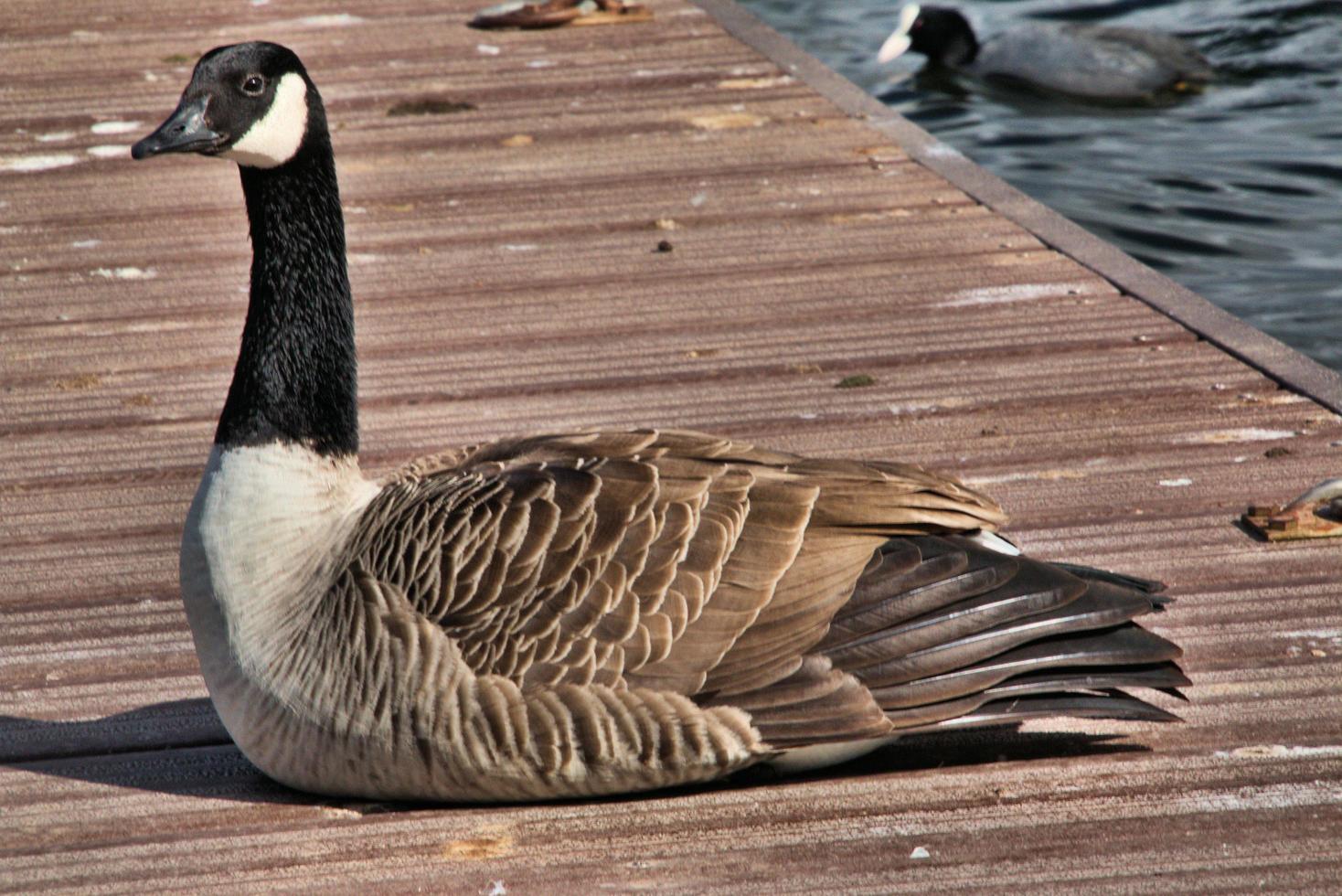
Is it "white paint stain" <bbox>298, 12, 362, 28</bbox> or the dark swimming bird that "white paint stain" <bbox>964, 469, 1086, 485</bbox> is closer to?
"white paint stain" <bbox>298, 12, 362, 28</bbox>

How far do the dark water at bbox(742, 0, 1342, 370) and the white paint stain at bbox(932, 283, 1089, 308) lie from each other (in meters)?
3.09

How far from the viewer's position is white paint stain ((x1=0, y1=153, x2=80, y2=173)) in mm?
7520

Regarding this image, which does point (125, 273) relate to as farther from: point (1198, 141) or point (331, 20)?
point (1198, 141)

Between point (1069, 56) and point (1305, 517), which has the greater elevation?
point (1305, 517)

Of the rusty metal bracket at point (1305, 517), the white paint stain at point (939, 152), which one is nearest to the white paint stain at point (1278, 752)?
the rusty metal bracket at point (1305, 517)

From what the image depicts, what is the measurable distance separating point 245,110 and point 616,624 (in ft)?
4.19

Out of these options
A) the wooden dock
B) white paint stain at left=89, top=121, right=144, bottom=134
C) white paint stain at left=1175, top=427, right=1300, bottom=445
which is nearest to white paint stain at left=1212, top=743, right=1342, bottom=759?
the wooden dock

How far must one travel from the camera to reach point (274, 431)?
3518mm

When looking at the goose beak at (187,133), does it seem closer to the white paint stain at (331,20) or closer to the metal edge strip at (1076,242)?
the metal edge strip at (1076,242)

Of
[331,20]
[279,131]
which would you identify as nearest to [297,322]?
[279,131]

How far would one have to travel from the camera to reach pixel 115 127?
8016mm

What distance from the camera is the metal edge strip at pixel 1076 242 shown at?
5289 mm

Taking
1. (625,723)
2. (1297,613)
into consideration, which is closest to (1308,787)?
(1297,613)

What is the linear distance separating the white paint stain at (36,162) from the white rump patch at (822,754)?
536 cm
